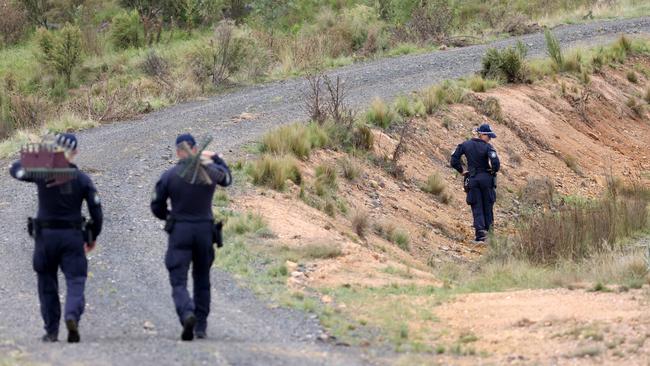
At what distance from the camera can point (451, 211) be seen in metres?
18.8

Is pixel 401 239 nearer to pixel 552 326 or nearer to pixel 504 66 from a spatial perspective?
pixel 552 326

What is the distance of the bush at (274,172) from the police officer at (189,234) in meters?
6.64

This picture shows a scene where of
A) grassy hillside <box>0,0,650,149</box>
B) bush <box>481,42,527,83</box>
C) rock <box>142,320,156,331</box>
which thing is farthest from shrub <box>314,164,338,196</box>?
bush <box>481,42,527,83</box>

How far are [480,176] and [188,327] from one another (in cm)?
866

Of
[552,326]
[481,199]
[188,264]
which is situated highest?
[188,264]

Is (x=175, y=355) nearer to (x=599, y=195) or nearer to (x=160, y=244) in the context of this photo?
(x=160, y=244)

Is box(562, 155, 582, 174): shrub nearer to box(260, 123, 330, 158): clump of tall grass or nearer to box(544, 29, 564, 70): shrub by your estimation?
box(544, 29, 564, 70): shrub

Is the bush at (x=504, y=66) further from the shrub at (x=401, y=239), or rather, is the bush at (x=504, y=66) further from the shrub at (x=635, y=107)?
the shrub at (x=401, y=239)

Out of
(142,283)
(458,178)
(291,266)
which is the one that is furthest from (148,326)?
(458,178)

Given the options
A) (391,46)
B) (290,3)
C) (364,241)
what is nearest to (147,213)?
(364,241)

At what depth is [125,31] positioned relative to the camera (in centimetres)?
3556

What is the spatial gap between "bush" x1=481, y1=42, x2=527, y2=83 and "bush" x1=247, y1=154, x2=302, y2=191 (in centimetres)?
908

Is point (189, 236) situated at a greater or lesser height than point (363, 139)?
greater

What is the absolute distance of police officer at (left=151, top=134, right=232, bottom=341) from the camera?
363 inches
